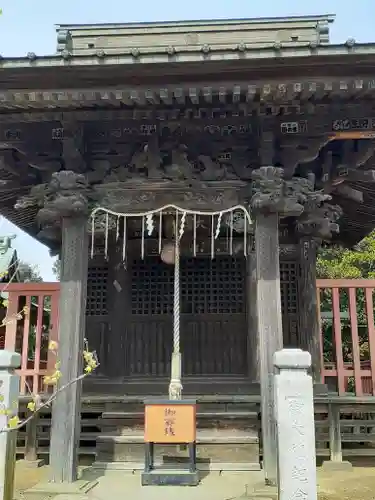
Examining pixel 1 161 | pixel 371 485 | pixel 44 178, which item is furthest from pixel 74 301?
pixel 371 485

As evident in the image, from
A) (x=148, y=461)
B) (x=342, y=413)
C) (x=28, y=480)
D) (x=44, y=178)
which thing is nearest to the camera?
(x=148, y=461)

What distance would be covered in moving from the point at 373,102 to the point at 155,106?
2.89 metres

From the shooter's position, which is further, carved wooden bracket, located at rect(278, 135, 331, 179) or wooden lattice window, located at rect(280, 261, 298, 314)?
wooden lattice window, located at rect(280, 261, 298, 314)

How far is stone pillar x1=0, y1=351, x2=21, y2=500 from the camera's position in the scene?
492 centimetres

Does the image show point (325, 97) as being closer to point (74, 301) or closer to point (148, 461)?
point (74, 301)

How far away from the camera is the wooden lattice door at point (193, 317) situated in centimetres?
897

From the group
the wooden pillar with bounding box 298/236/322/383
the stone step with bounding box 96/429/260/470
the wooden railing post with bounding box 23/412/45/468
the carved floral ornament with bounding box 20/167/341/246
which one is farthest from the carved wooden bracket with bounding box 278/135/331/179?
the wooden railing post with bounding box 23/412/45/468

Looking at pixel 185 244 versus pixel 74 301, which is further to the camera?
pixel 185 244

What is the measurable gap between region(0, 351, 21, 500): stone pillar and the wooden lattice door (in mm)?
A: 3919

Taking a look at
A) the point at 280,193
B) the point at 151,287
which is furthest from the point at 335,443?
the point at 151,287

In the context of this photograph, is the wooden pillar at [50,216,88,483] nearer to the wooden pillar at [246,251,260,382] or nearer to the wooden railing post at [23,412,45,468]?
the wooden railing post at [23,412,45,468]

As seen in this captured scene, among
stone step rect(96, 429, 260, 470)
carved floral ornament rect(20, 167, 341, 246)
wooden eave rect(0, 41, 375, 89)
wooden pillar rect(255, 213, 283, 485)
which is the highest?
wooden eave rect(0, 41, 375, 89)

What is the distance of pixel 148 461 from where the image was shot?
612cm

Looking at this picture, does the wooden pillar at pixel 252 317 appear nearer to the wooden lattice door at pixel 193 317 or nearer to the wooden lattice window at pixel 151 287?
the wooden lattice door at pixel 193 317
